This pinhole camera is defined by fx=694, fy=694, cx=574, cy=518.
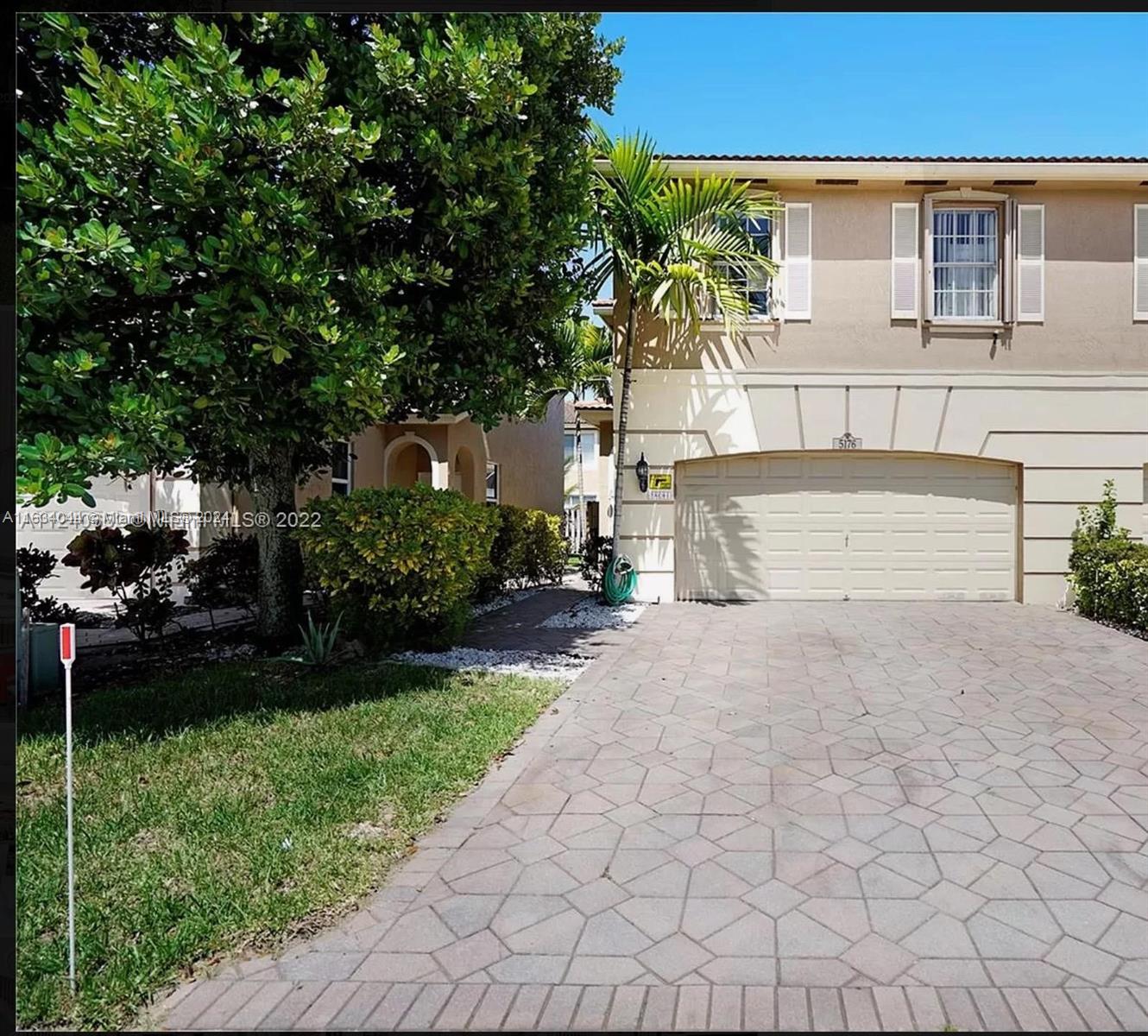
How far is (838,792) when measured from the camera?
3.76 m

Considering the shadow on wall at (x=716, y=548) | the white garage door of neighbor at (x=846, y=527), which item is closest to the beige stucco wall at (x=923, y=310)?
the white garage door of neighbor at (x=846, y=527)

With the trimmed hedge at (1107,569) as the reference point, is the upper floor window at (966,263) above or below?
above

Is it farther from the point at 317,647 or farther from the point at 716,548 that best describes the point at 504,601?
the point at 317,647

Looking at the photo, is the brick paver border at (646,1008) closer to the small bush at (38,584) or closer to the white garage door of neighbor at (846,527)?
the small bush at (38,584)

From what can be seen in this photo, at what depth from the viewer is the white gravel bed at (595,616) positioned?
886 cm

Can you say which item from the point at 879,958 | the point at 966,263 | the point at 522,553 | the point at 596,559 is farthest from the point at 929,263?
the point at 879,958

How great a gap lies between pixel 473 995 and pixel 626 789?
1.68 meters

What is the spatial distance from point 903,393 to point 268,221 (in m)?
8.91

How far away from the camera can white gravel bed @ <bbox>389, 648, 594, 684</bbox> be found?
21.3 ft

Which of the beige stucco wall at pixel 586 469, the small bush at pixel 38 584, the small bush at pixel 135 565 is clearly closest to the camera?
the small bush at pixel 135 565

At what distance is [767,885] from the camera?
2879 millimetres

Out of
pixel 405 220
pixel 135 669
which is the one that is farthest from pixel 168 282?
pixel 135 669

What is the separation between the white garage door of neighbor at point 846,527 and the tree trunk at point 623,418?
966 millimetres

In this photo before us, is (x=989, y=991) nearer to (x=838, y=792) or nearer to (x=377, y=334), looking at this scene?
(x=838, y=792)
